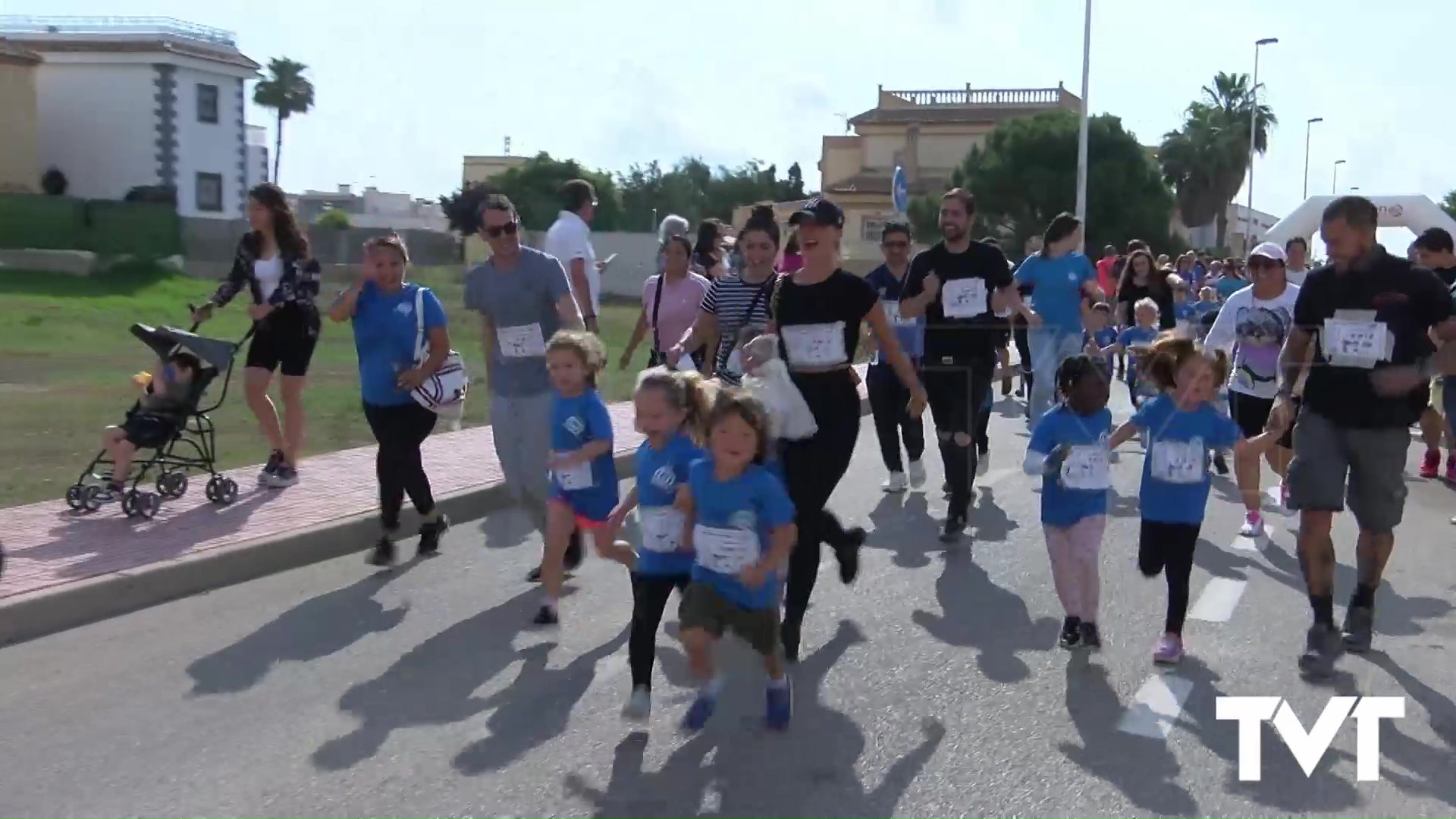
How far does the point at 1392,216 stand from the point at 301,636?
1573 centimetres

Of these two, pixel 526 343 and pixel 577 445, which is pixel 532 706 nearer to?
pixel 577 445

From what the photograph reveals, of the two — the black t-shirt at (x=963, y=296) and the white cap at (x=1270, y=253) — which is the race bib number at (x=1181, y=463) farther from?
the white cap at (x=1270, y=253)

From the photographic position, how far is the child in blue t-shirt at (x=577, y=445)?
6.54m

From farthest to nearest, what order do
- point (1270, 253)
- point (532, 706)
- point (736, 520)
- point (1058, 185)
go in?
point (1058, 185) → point (1270, 253) → point (532, 706) → point (736, 520)

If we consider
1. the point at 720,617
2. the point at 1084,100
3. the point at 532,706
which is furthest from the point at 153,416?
the point at 1084,100

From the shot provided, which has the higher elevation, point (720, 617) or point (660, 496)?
point (660, 496)

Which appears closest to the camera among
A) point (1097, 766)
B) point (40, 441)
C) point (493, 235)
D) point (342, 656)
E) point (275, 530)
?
point (1097, 766)

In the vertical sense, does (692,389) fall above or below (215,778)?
above

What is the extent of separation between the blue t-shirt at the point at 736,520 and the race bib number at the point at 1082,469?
1693 mm

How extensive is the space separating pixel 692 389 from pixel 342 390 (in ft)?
41.0

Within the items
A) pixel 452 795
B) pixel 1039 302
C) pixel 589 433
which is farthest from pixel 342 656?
pixel 1039 302

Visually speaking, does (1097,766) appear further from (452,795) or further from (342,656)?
(342,656)

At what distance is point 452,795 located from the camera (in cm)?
479

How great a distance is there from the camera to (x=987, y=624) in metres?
7.07
